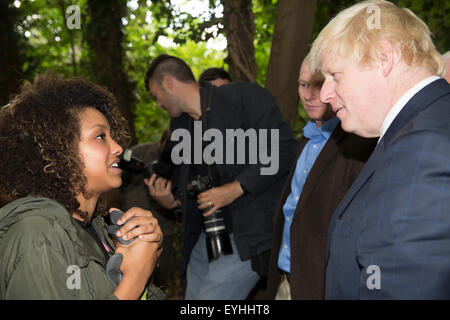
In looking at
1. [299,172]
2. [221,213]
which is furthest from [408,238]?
[221,213]

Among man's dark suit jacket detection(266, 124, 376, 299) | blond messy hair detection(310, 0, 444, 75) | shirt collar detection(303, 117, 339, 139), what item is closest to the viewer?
blond messy hair detection(310, 0, 444, 75)

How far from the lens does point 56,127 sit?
1516 mm

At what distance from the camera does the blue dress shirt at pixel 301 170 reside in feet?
8.35

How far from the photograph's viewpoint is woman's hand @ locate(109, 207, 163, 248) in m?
1.47

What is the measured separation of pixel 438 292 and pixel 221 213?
2105 mm

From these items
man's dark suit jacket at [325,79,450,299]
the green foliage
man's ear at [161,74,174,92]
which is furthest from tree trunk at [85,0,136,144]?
man's dark suit jacket at [325,79,450,299]

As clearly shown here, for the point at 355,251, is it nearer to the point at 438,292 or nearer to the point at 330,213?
the point at 438,292

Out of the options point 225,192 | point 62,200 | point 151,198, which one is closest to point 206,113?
point 225,192

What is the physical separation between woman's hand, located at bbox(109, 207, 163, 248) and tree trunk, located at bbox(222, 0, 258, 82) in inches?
126

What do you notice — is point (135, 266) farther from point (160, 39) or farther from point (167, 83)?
point (160, 39)

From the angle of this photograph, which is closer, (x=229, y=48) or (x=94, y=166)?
(x=94, y=166)

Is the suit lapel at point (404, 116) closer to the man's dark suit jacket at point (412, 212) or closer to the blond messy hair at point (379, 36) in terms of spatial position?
the man's dark suit jacket at point (412, 212)

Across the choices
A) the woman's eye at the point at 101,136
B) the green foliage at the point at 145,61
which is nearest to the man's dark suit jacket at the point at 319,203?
the woman's eye at the point at 101,136

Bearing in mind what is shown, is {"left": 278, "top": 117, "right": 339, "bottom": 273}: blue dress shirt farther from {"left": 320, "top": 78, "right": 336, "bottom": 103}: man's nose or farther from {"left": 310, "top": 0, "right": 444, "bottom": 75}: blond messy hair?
{"left": 310, "top": 0, "right": 444, "bottom": 75}: blond messy hair
